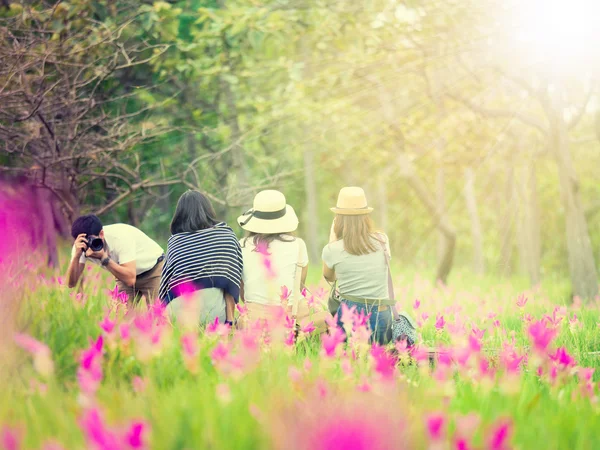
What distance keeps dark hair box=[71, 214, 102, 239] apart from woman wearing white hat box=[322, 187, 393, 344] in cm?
182

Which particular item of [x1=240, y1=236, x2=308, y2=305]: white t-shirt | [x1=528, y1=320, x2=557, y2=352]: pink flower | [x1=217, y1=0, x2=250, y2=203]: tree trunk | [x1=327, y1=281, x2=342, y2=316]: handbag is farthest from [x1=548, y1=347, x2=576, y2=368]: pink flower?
[x1=217, y1=0, x2=250, y2=203]: tree trunk

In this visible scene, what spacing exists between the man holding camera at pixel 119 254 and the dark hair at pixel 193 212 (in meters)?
0.54

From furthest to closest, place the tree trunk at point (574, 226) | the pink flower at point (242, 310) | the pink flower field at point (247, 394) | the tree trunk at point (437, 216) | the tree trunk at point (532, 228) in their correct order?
the tree trunk at point (437, 216)
the tree trunk at point (532, 228)
the tree trunk at point (574, 226)
the pink flower at point (242, 310)
the pink flower field at point (247, 394)

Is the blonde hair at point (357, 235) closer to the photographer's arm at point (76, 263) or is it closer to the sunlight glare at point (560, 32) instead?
the photographer's arm at point (76, 263)

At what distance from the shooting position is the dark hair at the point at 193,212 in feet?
17.7

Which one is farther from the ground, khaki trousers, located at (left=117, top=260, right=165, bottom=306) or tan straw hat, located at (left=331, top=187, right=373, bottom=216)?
tan straw hat, located at (left=331, top=187, right=373, bottom=216)

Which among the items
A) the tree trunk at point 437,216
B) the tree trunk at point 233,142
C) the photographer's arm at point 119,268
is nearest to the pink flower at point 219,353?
the photographer's arm at point 119,268

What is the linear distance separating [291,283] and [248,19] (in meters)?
3.67

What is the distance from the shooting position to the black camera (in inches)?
208

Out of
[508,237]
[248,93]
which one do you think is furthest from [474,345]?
[248,93]

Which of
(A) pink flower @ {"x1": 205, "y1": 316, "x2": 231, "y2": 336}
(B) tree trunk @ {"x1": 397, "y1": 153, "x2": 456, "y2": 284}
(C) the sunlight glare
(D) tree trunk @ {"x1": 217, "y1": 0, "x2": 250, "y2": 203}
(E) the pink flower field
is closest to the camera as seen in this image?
(E) the pink flower field

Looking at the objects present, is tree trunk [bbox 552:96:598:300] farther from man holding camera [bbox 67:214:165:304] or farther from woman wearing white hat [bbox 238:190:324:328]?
man holding camera [bbox 67:214:165:304]

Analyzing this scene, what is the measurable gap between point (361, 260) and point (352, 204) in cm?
46

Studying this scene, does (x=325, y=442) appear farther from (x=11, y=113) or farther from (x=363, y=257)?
(x=11, y=113)
